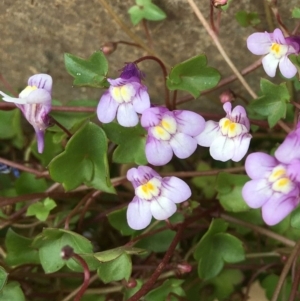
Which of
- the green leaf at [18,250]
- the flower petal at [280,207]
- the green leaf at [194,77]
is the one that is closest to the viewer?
the flower petal at [280,207]

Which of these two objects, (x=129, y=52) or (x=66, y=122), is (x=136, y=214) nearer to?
(x=66, y=122)

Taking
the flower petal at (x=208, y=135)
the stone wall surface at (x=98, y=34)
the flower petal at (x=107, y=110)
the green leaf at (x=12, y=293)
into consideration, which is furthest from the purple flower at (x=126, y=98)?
the green leaf at (x=12, y=293)

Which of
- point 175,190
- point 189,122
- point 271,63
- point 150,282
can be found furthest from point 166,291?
point 271,63

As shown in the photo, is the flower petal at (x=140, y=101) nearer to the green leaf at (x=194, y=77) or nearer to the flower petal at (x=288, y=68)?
the green leaf at (x=194, y=77)

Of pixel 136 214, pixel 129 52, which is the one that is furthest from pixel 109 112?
pixel 129 52

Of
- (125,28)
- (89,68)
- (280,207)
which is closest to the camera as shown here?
(280,207)

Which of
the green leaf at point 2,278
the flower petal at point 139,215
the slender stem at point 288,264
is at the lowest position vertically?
the slender stem at point 288,264

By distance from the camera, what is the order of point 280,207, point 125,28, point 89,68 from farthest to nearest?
point 125,28 < point 89,68 < point 280,207

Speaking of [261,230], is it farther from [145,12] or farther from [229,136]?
[145,12]
